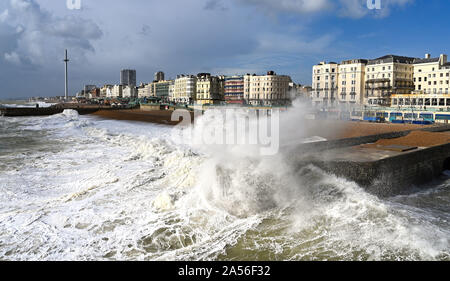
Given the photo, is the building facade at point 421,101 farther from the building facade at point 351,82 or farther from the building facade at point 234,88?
the building facade at point 234,88

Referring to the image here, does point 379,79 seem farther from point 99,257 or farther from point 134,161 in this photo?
point 99,257

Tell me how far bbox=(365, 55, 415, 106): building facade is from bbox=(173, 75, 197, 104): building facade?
5450 centimetres

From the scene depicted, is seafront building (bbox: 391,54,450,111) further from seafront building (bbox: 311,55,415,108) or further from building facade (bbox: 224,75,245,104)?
building facade (bbox: 224,75,245,104)

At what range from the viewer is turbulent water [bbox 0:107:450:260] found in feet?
23.3

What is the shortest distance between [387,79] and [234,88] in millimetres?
45987

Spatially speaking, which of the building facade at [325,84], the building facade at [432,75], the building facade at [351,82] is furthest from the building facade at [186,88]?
the building facade at [432,75]

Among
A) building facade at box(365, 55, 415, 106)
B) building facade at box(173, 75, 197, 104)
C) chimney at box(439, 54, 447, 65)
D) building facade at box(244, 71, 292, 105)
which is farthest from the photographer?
building facade at box(173, 75, 197, 104)

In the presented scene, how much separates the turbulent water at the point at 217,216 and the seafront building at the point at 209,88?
89120mm

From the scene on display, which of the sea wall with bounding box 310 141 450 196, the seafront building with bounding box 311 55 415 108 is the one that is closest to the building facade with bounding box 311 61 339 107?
the seafront building with bounding box 311 55 415 108

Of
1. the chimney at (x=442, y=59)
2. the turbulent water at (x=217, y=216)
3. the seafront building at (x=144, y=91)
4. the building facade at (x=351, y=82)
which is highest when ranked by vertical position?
the seafront building at (x=144, y=91)

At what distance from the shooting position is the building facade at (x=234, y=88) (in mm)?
97562
